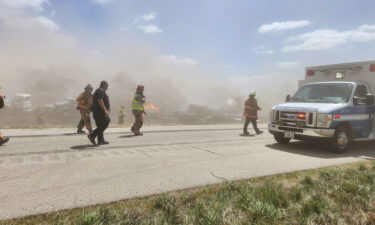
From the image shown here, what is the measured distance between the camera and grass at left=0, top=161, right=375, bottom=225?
2814 millimetres

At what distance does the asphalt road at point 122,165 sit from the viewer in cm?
366

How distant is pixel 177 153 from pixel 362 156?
4693 mm

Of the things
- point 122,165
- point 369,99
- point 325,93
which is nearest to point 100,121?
point 122,165

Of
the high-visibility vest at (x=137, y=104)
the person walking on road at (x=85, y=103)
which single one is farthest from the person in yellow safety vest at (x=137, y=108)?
the person walking on road at (x=85, y=103)

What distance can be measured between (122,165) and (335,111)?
17.7 feet

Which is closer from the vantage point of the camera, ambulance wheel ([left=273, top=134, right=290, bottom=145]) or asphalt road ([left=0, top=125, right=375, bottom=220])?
asphalt road ([left=0, top=125, right=375, bottom=220])

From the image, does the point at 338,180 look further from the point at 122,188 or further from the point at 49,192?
the point at 49,192

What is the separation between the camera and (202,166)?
5.40 m

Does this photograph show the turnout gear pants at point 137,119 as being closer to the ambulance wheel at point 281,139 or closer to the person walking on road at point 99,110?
the person walking on road at point 99,110

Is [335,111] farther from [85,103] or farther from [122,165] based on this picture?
[85,103]

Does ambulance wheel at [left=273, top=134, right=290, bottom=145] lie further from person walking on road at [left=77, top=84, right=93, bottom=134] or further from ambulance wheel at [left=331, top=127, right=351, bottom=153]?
person walking on road at [left=77, top=84, right=93, bottom=134]

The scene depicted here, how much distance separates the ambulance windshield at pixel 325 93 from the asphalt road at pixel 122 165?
1.43 meters

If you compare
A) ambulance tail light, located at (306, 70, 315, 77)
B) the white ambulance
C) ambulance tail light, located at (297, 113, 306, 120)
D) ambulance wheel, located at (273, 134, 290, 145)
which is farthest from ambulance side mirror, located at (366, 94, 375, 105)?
ambulance wheel, located at (273, 134, 290, 145)

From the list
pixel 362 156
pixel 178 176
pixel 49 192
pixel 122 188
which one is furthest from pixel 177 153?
pixel 362 156
